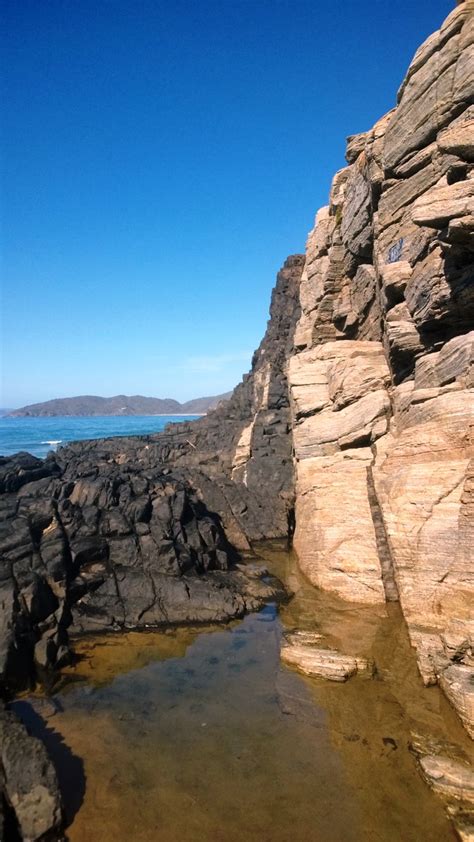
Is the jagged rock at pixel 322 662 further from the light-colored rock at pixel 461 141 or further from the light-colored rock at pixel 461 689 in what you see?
the light-colored rock at pixel 461 141

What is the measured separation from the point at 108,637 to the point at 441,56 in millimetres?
24658

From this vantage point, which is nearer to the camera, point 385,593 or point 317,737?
point 317,737

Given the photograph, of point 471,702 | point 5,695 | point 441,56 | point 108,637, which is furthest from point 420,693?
point 441,56

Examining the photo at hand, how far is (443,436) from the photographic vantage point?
52.1 ft

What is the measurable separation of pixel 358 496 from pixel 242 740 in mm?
10302

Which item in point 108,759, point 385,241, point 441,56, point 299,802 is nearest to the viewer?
point 299,802

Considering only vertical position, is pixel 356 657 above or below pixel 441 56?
below

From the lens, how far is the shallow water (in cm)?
907

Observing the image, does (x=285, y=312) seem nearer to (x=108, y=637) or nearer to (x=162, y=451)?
(x=162, y=451)

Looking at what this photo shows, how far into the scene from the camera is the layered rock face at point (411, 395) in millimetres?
14227

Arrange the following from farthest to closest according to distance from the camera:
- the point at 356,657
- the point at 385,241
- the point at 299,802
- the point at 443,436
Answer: the point at 385,241
the point at 443,436
the point at 356,657
the point at 299,802

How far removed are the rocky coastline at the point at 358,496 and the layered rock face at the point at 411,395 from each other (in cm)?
7

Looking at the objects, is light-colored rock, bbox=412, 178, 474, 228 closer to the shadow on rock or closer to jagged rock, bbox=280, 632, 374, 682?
jagged rock, bbox=280, 632, 374, 682

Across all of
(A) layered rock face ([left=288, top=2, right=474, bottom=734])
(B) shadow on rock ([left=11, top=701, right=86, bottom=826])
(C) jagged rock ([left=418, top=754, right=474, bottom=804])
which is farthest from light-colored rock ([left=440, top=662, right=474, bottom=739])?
(B) shadow on rock ([left=11, top=701, right=86, bottom=826])
